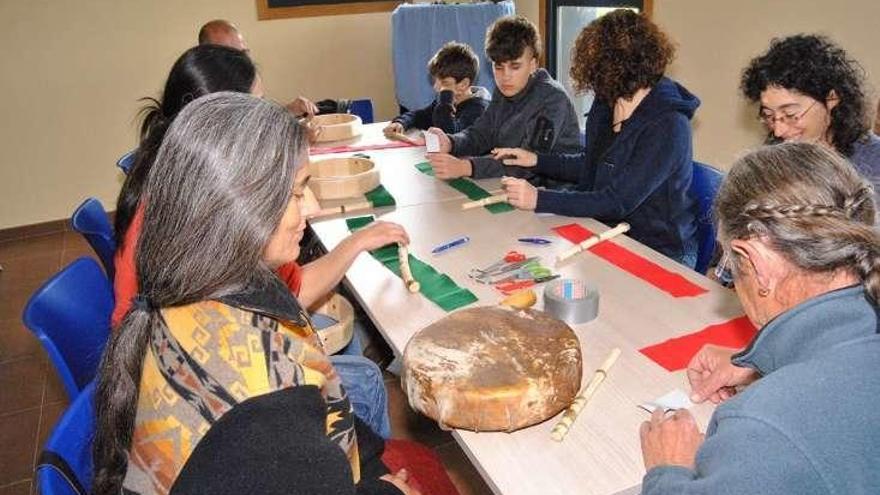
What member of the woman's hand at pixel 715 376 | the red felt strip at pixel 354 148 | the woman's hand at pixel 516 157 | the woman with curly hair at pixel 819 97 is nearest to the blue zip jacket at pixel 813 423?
the woman's hand at pixel 715 376

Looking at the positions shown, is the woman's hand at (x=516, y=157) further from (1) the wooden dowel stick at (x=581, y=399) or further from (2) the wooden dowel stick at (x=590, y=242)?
(1) the wooden dowel stick at (x=581, y=399)

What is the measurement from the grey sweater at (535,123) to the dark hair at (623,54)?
574mm

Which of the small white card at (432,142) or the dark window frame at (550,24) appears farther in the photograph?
the dark window frame at (550,24)

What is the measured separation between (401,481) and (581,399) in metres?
0.39

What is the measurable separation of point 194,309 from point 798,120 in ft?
5.52

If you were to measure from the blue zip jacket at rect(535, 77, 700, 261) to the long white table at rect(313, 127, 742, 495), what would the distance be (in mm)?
73

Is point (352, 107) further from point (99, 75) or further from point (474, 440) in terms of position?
point (474, 440)

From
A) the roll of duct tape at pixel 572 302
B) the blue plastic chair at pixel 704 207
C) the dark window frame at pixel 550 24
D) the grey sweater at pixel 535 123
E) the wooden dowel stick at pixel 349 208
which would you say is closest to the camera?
the roll of duct tape at pixel 572 302

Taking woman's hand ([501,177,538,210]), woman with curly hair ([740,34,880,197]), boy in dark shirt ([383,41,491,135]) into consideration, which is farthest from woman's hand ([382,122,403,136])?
woman with curly hair ([740,34,880,197])

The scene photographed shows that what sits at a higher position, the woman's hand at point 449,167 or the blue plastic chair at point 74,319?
the woman's hand at point 449,167

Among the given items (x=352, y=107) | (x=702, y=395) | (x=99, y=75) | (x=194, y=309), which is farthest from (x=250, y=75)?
(x=99, y=75)

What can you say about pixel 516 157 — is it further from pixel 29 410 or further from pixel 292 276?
pixel 29 410

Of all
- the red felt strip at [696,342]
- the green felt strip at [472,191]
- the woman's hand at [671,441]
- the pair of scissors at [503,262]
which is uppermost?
the green felt strip at [472,191]

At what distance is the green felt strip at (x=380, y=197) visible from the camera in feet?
8.05
